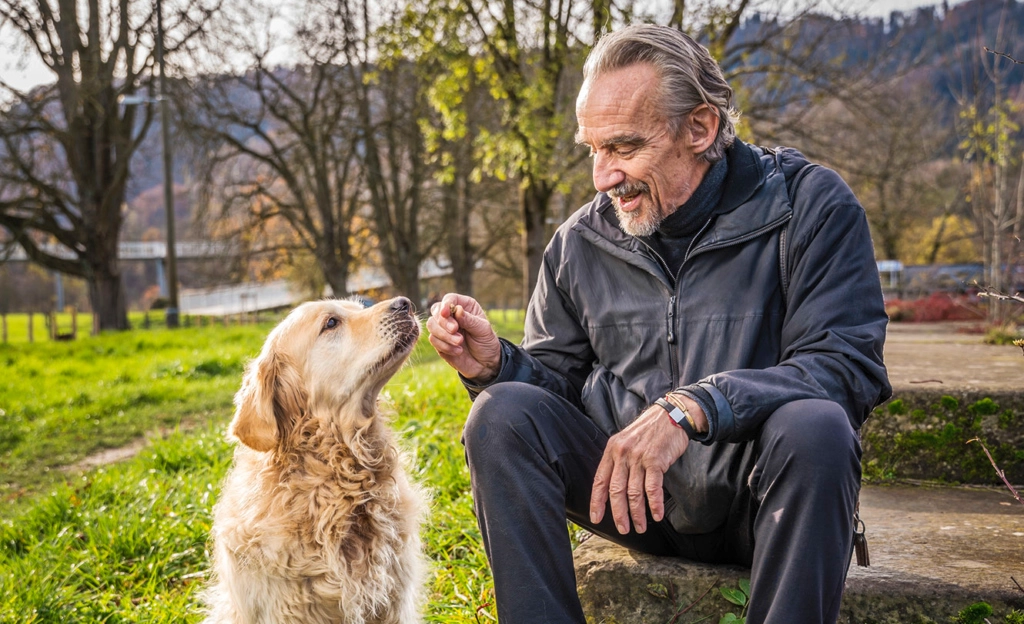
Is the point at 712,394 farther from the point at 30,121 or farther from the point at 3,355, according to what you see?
the point at 30,121

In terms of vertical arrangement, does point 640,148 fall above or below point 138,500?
above

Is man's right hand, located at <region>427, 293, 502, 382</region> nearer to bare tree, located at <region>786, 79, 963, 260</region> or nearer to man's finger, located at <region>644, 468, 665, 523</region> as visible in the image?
man's finger, located at <region>644, 468, 665, 523</region>

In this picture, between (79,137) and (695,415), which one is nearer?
(695,415)

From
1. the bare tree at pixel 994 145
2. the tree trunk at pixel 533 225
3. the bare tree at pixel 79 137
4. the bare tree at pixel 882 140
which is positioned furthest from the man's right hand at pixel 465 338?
the bare tree at pixel 79 137

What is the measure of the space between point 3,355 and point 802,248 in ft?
43.2

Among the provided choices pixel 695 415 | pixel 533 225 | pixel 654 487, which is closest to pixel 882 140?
pixel 533 225

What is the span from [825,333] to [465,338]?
1065 mm

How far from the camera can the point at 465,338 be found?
2.53m

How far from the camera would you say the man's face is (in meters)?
2.50

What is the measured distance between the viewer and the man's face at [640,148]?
98.5 inches

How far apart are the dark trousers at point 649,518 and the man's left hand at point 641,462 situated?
20 cm

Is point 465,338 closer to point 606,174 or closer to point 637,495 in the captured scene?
point 606,174

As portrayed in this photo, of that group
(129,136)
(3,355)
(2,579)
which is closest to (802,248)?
(2,579)

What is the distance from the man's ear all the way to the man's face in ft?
0.05
